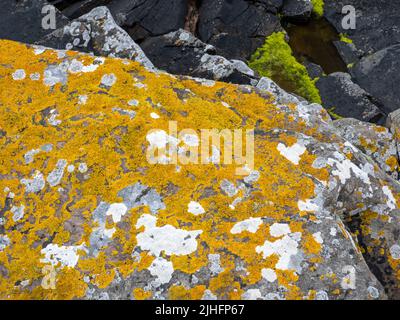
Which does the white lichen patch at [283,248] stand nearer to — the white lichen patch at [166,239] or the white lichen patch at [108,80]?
the white lichen patch at [166,239]

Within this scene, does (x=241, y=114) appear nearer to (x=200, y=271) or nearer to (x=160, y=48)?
(x=200, y=271)

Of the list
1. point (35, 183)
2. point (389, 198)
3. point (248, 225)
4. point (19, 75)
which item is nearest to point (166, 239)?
point (248, 225)

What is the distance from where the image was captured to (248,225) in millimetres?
5914

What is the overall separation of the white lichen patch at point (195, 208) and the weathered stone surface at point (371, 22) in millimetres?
11044

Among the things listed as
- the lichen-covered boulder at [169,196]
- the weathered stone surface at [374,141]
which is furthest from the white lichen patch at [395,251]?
the weathered stone surface at [374,141]

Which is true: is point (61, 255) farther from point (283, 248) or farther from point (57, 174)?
point (283, 248)

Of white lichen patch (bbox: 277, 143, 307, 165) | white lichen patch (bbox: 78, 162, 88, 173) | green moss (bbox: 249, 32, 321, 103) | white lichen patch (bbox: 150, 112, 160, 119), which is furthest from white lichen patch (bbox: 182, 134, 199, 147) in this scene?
green moss (bbox: 249, 32, 321, 103)

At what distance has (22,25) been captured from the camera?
39.0 feet

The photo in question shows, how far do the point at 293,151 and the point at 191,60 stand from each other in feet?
17.5

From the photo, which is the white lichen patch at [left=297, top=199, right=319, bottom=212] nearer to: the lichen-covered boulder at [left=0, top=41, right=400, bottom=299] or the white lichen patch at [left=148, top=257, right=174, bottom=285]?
the lichen-covered boulder at [left=0, top=41, right=400, bottom=299]

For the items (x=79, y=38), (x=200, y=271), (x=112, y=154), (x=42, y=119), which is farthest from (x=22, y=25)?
(x=200, y=271)

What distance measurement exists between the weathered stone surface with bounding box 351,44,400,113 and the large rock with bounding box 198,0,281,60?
9.56ft

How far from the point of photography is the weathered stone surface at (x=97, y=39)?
9773 millimetres

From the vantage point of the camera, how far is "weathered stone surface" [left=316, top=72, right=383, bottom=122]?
13.4 m
